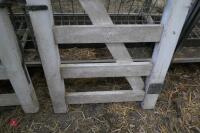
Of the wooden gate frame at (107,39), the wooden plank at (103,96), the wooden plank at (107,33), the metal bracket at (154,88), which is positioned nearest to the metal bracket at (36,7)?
the wooden gate frame at (107,39)

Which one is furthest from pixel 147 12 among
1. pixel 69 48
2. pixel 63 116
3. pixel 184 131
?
pixel 63 116

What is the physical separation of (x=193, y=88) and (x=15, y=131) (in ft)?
5.48

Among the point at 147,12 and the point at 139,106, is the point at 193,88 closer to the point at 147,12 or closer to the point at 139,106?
the point at 139,106

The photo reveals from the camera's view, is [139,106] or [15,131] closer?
[15,131]

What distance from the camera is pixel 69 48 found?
1977 mm

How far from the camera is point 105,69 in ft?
4.52

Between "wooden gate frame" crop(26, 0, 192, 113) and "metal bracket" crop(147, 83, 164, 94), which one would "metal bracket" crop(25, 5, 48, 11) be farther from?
"metal bracket" crop(147, 83, 164, 94)

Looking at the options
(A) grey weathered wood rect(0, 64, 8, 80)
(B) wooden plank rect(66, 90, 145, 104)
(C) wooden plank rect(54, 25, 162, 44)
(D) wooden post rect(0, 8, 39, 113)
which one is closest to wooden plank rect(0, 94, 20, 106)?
(D) wooden post rect(0, 8, 39, 113)

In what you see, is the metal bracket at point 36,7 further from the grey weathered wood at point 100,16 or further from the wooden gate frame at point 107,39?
the grey weathered wood at point 100,16

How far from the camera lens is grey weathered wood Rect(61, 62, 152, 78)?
1.34m

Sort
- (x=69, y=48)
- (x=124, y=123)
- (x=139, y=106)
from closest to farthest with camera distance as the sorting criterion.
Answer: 1. (x=124, y=123)
2. (x=139, y=106)
3. (x=69, y=48)

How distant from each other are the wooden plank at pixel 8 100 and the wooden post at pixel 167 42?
103cm

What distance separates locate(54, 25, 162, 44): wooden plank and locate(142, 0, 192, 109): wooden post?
53 mm

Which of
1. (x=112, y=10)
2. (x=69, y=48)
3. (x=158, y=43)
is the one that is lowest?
(x=69, y=48)
